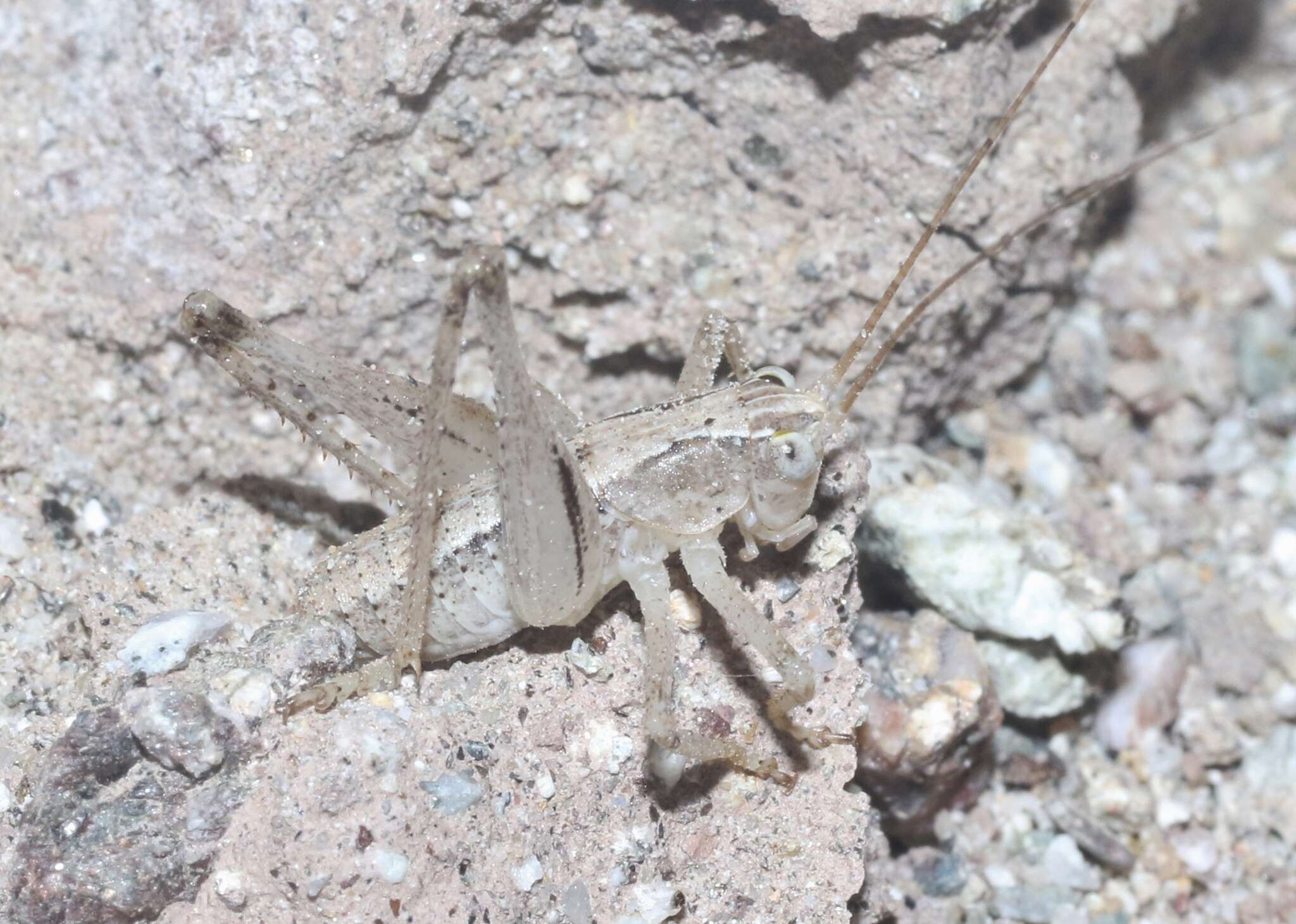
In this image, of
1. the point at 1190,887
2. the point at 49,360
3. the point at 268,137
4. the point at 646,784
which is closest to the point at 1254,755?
the point at 1190,887

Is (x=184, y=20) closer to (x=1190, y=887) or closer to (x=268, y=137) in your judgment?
(x=268, y=137)

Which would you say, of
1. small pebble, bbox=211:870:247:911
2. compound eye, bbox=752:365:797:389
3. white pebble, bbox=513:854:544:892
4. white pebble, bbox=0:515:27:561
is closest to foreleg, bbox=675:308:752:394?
compound eye, bbox=752:365:797:389

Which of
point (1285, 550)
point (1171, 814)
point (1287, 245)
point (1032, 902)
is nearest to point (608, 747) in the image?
point (1032, 902)

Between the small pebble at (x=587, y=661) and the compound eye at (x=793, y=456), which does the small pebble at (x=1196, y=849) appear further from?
→ the small pebble at (x=587, y=661)

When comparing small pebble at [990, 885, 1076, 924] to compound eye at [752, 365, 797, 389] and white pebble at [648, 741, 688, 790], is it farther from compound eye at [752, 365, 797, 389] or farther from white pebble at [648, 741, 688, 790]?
compound eye at [752, 365, 797, 389]

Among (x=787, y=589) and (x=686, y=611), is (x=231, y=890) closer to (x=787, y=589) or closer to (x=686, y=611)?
(x=686, y=611)
